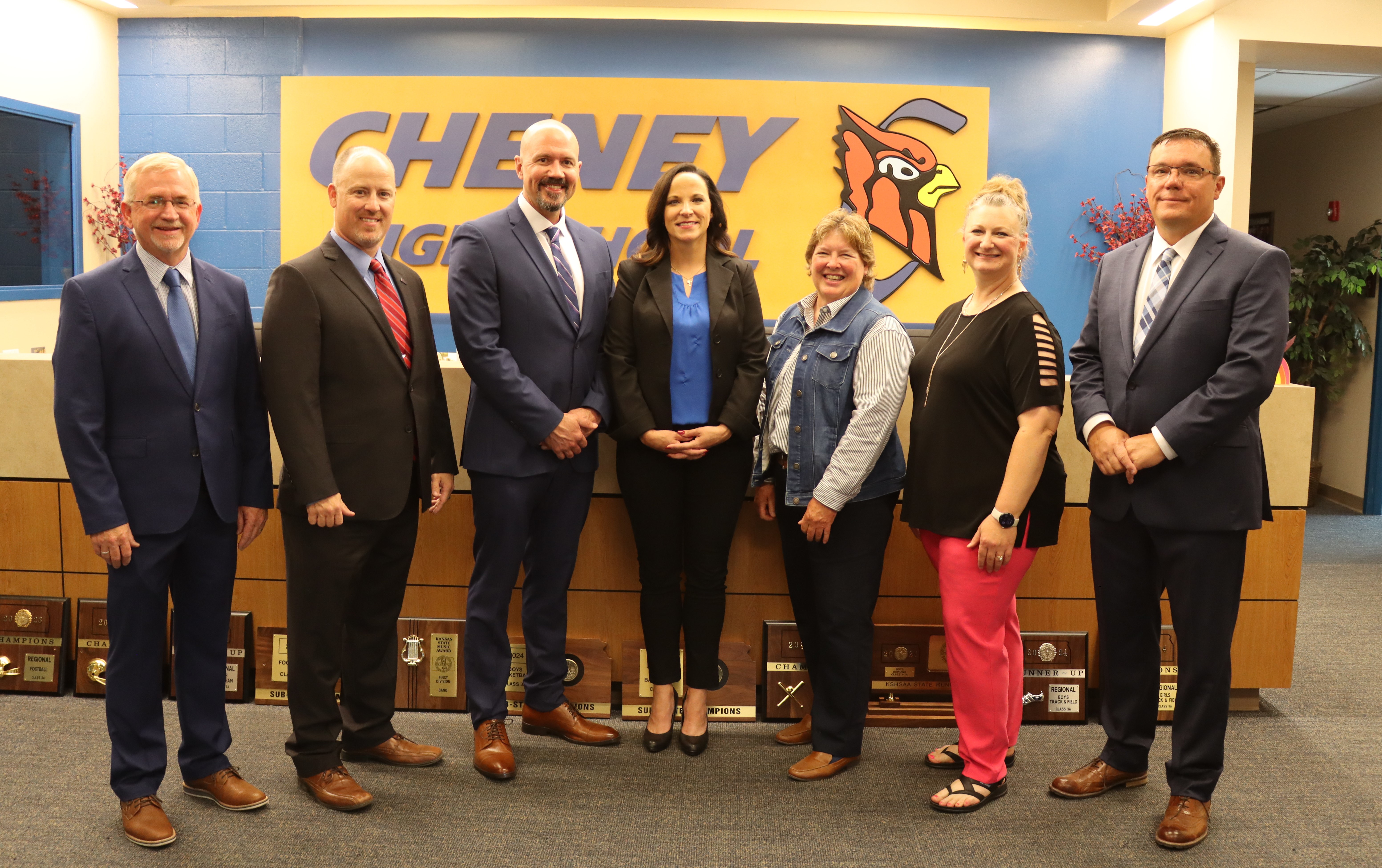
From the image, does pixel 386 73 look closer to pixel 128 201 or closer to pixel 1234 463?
pixel 128 201

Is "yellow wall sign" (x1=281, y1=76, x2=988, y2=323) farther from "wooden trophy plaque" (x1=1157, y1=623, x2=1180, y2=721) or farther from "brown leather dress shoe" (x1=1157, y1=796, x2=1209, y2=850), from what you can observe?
"brown leather dress shoe" (x1=1157, y1=796, x2=1209, y2=850)

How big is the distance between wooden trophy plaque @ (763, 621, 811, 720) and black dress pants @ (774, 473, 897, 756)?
0.34 metres

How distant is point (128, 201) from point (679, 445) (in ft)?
5.01

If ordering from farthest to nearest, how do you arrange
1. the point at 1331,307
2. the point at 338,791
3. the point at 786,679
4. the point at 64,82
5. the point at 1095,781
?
1. the point at 1331,307
2. the point at 64,82
3. the point at 786,679
4. the point at 1095,781
5. the point at 338,791

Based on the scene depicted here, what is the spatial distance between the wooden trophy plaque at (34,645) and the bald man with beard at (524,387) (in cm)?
156

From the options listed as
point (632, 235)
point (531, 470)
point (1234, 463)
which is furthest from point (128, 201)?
point (632, 235)

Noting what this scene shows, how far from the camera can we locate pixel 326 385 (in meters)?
2.45

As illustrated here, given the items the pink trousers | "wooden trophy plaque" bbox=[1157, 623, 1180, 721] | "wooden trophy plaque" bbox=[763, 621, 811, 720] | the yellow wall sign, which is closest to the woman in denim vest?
the pink trousers

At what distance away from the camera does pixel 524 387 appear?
102 inches

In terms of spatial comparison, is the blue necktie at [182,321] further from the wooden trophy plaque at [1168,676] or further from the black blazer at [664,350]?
the wooden trophy plaque at [1168,676]

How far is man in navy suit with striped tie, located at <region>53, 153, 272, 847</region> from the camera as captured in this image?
221cm

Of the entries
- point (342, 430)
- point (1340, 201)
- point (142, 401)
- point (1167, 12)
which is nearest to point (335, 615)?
point (342, 430)

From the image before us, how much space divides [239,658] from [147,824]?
956 millimetres

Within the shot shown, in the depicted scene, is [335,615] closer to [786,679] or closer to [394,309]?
[394,309]
